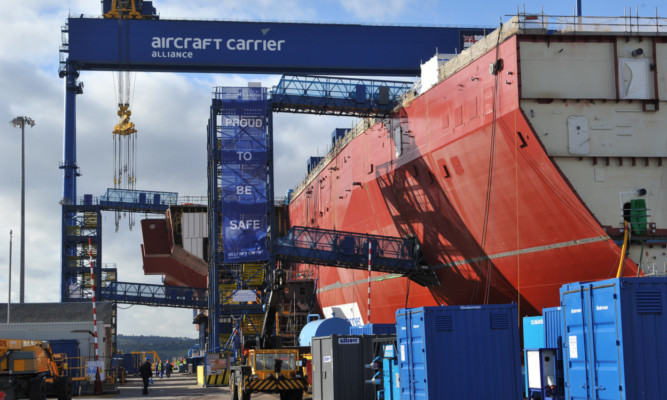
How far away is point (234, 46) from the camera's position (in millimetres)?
48500

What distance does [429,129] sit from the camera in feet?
99.1

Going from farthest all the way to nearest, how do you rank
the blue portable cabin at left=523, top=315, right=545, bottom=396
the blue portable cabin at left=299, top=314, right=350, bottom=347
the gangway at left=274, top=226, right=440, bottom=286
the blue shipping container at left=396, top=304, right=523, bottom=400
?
the gangway at left=274, top=226, right=440, bottom=286
the blue portable cabin at left=299, top=314, right=350, bottom=347
the blue portable cabin at left=523, top=315, right=545, bottom=396
the blue shipping container at left=396, top=304, right=523, bottom=400

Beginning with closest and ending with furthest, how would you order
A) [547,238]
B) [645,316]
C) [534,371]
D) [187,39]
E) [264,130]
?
[645,316] < [534,371] < [547,238] < [264,130] < [187,39]

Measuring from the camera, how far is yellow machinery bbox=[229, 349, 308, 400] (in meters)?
21.8

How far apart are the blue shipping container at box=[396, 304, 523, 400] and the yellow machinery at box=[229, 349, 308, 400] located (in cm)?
666

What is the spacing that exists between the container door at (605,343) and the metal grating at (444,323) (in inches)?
147

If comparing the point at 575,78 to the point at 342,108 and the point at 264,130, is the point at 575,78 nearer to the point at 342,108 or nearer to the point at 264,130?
the point at 342,108

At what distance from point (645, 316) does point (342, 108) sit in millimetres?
25832

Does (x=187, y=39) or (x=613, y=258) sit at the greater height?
(x=187, y=39)

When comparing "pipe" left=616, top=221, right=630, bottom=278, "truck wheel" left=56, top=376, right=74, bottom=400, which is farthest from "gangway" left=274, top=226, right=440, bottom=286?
"truck wheel" left=56, top=376, right=74, bottom=400

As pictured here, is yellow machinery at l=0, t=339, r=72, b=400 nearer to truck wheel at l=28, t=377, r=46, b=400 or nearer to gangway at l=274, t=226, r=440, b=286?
truck wheel at l=28, t=377, r=46, b=400

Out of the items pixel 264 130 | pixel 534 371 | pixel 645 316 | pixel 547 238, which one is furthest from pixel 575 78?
pixel 264 130

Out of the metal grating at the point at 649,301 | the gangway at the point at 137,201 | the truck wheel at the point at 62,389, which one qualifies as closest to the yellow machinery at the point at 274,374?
the truck wheel at the point at 62,389

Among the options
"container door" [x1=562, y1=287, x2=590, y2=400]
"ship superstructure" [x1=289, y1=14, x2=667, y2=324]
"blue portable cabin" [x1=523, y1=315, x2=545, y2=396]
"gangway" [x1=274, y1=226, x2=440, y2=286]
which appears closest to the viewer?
"container door" [x1=562, y1=287, x2=590, y2=400]
